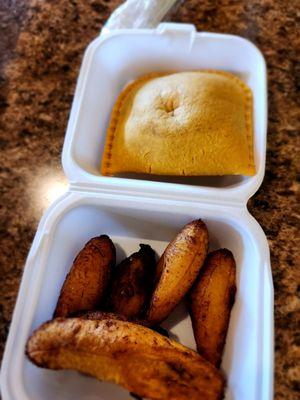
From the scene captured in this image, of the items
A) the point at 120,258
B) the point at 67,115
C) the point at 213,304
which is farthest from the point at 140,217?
the point at 67,115

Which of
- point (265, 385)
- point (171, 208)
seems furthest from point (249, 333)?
point (171, 208)

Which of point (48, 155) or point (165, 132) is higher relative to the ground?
point (165, 132)

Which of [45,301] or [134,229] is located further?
[134,229]

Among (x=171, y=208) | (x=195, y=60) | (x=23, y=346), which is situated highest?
(x=195, y=60)

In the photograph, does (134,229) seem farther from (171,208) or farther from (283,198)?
(283,198)

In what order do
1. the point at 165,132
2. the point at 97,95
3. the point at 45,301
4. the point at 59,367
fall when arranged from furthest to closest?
the point at 97,95 → the point at 165,132 → the point at 45,301 → the point at 59,367

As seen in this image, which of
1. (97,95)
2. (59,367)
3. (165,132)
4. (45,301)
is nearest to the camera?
(59,367)

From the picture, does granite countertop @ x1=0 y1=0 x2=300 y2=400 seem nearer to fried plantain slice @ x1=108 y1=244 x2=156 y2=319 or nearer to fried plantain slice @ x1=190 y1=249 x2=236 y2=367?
fried plantain slice @ x1=190 y1=249 x2=236 y2=367

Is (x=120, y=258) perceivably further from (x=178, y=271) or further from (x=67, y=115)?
(x=67, y=115)
